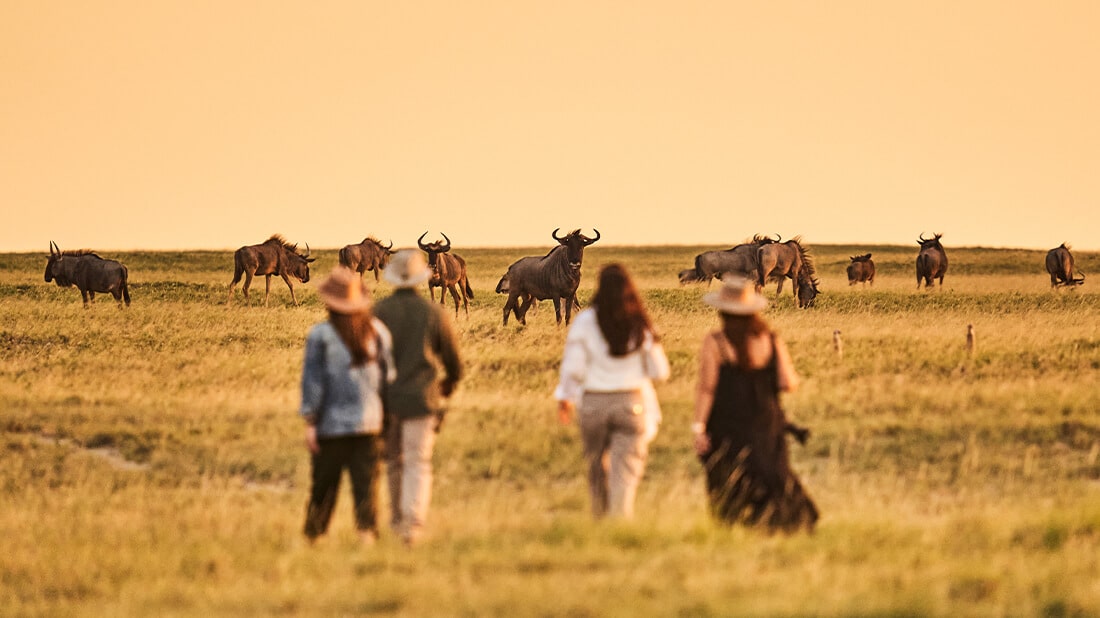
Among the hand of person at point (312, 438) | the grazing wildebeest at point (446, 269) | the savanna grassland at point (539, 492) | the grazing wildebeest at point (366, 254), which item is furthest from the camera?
the grazing wildebeest at point (366, 254)

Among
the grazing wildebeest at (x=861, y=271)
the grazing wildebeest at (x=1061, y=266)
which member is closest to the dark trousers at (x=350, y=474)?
the grazing wildebeest at (x=1061, y=266)

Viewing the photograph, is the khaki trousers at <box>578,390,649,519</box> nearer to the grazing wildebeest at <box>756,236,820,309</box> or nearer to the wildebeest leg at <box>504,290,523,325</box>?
the wildebeest leg at <box>504,290,523,325</box>

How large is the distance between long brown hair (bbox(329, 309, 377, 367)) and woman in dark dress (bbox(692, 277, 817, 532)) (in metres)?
2.08

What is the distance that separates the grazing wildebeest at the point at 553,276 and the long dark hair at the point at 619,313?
1948 centimetres

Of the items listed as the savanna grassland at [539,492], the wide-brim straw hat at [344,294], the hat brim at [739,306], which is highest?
the wide-brim straw hat at [344,294]

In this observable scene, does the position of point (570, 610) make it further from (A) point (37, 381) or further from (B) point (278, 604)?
(A) point (37, 381)

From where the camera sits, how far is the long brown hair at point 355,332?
28.6ft

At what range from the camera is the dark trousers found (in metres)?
8.86

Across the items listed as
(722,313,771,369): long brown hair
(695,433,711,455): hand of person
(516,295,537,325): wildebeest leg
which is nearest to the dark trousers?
(695,433,711,455): hand of person

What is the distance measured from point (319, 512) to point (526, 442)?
5271 mm

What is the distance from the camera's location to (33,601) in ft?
27.5

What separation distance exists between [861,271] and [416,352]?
4653 centimetres

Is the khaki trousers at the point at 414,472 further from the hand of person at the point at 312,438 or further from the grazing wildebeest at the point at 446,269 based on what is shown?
the grazing wildebeest at the point at 446,269

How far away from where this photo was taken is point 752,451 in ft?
28.8
